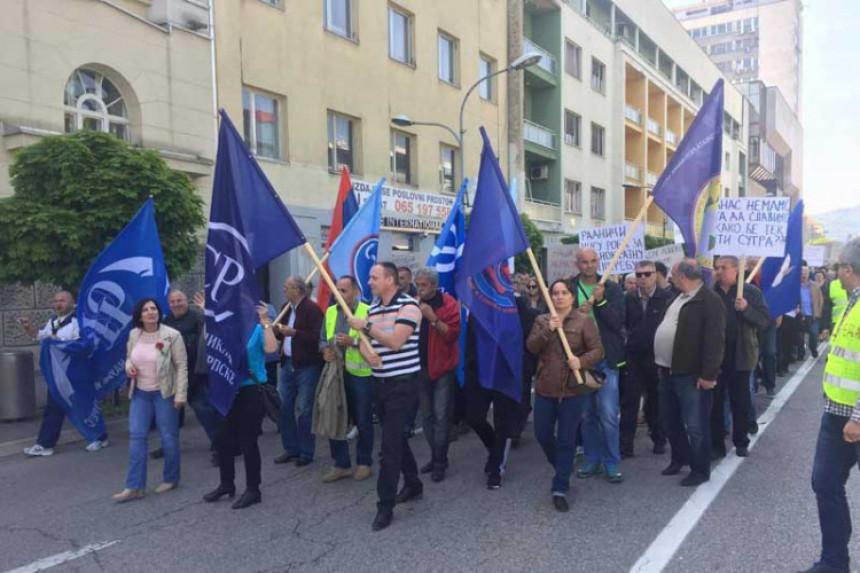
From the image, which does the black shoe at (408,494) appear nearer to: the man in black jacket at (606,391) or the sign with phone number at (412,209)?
the man in black jacket at (606,391)

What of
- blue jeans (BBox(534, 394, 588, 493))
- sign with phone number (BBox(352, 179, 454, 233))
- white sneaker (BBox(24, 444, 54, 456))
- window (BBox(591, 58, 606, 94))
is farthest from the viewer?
window (BBox(591, 58, 606, 94))

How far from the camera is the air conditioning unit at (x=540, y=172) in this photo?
29172 mm

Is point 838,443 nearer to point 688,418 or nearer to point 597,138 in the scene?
point 688,418

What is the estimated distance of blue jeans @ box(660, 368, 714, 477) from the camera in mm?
5398

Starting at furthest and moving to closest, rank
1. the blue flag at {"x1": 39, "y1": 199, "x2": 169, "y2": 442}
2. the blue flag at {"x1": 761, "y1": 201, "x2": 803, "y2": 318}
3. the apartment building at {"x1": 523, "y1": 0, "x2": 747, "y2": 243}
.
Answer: the apartment building at {"x1": 523, "y1": 0, "x2": 747, "y2": 243} < the blue flag at {"x1": 761, "y1": 201, "x2": 803, "y2": 318} < the blue flag at {"x1": 39, "y1": 199, "x2": 169, "y2": 442}

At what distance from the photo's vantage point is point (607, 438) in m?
5.66

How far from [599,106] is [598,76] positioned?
1.68 metres

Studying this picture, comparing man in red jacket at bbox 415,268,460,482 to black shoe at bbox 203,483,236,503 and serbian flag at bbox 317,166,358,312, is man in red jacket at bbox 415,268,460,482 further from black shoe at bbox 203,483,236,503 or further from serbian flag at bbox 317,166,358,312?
serbian flag at bbox 317,166,358,312

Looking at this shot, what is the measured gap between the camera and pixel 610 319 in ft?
18.6

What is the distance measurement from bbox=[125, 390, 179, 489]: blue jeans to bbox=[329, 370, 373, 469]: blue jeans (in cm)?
134

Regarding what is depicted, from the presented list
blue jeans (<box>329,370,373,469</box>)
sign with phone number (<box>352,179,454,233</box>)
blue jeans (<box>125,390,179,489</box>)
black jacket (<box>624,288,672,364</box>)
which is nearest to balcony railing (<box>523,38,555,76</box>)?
sign with phone number (<box>352,179,454,233</box>)

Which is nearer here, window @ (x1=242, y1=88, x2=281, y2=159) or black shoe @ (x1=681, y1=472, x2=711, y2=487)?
black shoe @ (x1=681, y1=472, x2=711, y2=487)

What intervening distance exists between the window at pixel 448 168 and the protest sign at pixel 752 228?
47.3ft

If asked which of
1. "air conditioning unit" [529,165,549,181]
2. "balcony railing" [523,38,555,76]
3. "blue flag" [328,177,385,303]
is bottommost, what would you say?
"blue flag" [328,177,385,303]
